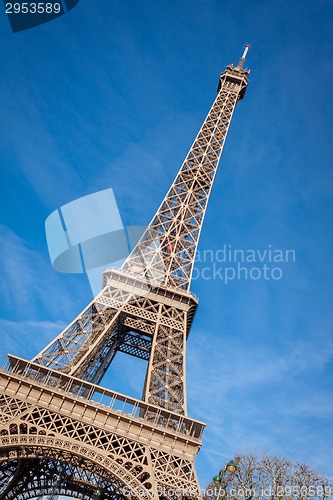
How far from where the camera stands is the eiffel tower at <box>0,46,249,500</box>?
22938 millimetres

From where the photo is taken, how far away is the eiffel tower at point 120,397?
2294 centimetres

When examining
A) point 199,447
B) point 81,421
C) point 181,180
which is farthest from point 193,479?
point 181,180

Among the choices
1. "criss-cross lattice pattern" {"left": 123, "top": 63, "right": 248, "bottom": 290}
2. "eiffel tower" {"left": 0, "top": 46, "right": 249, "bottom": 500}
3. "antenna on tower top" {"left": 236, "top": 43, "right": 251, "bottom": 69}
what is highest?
"antenna on tower top" {"left": 236, "top": 43, "right": 251, "bottom": 69}

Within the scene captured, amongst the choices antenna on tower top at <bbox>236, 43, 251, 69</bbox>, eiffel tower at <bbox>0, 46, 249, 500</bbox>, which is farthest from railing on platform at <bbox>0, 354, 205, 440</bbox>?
antenna on tower top at <bbox>236, 43, 251, 69</bbox>

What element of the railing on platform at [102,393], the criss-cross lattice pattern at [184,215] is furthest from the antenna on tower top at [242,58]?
the railing on platform at [102,393]

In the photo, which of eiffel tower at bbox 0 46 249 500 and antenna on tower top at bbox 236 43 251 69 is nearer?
eiffel tower at bbox 0 46 249 500

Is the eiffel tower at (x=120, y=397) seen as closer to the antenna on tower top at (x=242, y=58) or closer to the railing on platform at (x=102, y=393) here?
the railing on platform at (x=102, y=393)

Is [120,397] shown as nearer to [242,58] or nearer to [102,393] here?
[102,393]

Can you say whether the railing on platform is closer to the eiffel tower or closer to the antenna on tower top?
the eiffel tower

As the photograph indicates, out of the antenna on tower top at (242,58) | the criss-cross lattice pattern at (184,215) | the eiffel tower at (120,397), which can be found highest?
the antenna on tower top at (242,58)

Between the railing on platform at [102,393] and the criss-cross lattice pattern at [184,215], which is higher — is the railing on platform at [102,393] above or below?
below

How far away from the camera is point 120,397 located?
25609 mm

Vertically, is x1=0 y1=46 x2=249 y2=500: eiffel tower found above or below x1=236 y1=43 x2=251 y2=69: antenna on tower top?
below

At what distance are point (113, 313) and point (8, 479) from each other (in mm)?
12457
